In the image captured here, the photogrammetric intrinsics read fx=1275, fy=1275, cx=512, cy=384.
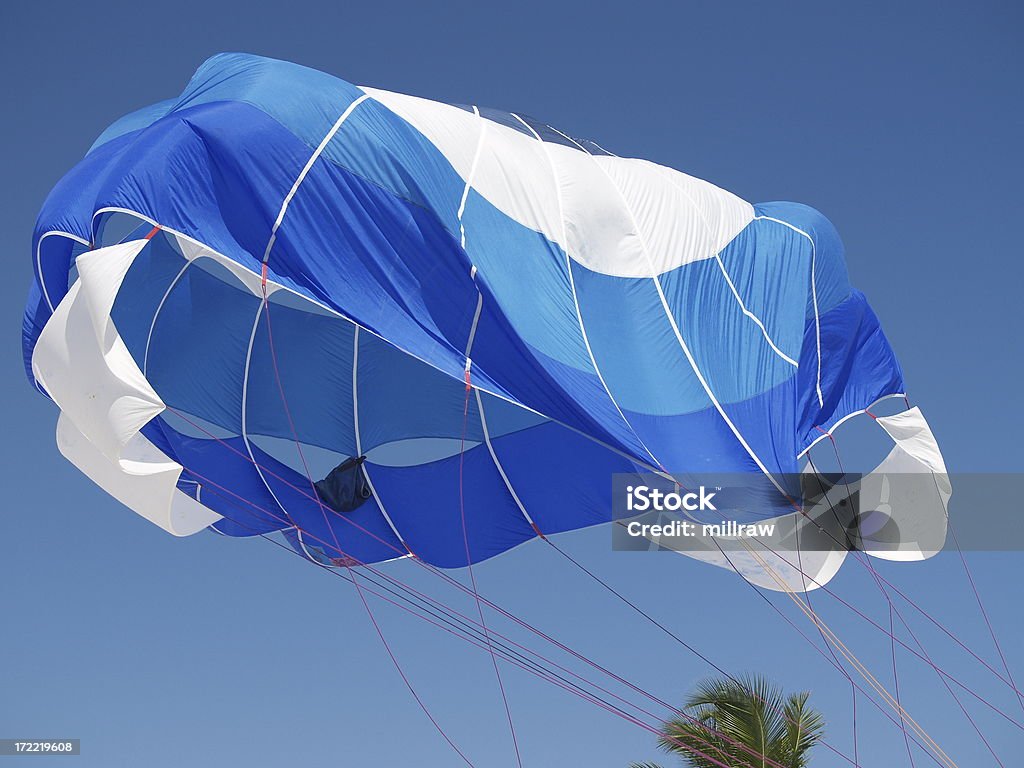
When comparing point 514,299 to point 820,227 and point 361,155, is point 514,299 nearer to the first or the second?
point 361,155

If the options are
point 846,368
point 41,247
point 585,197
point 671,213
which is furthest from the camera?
point 846,368

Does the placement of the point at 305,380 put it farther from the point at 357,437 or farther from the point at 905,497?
the point at 905,497

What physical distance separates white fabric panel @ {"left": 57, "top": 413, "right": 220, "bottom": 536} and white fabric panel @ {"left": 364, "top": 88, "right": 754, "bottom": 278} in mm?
3519

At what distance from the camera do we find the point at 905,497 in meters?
13.4

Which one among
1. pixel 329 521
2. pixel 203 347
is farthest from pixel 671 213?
pixel 203 347

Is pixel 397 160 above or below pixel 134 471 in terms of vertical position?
above

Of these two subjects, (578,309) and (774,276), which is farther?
(774,276)

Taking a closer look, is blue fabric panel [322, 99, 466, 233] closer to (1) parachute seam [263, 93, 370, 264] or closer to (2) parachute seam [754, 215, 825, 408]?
(1) parachute seam [263, 93, 370, 264]

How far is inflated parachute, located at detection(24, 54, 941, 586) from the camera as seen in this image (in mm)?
9484

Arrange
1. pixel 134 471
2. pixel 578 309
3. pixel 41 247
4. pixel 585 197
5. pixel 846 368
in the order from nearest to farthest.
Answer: pixel 41 247
pixel 134 471
pixel 578 309
pixel 585 197
pixel 846 368

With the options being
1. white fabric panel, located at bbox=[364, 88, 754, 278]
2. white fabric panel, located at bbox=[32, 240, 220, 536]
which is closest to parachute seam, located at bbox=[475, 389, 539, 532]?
white fabric panel, located at bbox=[364, 88, 754, 278]

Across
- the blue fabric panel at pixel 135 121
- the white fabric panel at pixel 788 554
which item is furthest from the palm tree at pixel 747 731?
the blue fabric panel at pixel 135 121

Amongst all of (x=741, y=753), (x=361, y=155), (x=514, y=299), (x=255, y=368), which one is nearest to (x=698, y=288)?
(x=514, y=299)

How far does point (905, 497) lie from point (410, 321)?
621cm
